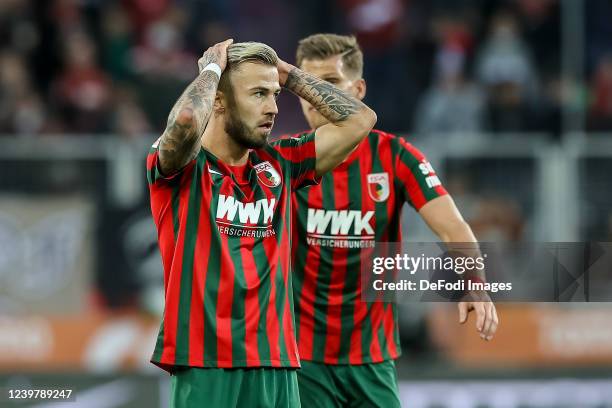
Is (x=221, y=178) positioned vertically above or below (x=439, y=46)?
below

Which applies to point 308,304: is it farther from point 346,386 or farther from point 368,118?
point 368,118

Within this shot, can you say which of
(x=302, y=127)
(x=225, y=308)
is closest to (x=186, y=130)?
(x=225, y=308)

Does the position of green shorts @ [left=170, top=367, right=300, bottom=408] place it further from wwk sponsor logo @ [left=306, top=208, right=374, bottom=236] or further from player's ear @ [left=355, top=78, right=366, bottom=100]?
player's ear @ [left=355, top=78, right=366, bottom=100]

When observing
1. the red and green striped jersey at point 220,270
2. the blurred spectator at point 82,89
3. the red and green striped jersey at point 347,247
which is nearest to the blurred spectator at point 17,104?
the blurred spectator at point 82,89

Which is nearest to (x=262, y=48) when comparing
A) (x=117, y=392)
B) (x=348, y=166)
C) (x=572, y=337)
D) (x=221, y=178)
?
(x=221, y=178)

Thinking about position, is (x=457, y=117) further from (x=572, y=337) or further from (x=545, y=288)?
(x=545, y=288)

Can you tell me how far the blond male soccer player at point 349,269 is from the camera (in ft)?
19.0

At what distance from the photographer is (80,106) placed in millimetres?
11695

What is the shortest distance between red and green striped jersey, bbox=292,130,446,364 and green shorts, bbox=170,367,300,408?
1.25 meters

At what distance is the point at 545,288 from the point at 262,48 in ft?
6.42

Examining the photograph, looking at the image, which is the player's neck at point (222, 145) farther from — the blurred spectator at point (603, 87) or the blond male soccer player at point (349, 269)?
the blurred spectator at point (603, 87)

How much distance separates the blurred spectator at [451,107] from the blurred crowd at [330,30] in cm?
1

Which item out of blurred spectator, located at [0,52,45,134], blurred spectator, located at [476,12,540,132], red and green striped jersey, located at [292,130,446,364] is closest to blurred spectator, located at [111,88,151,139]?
blurred spectator, located at [0,52,45,134]

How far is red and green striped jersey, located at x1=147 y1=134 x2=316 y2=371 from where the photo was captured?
4.45 meters
